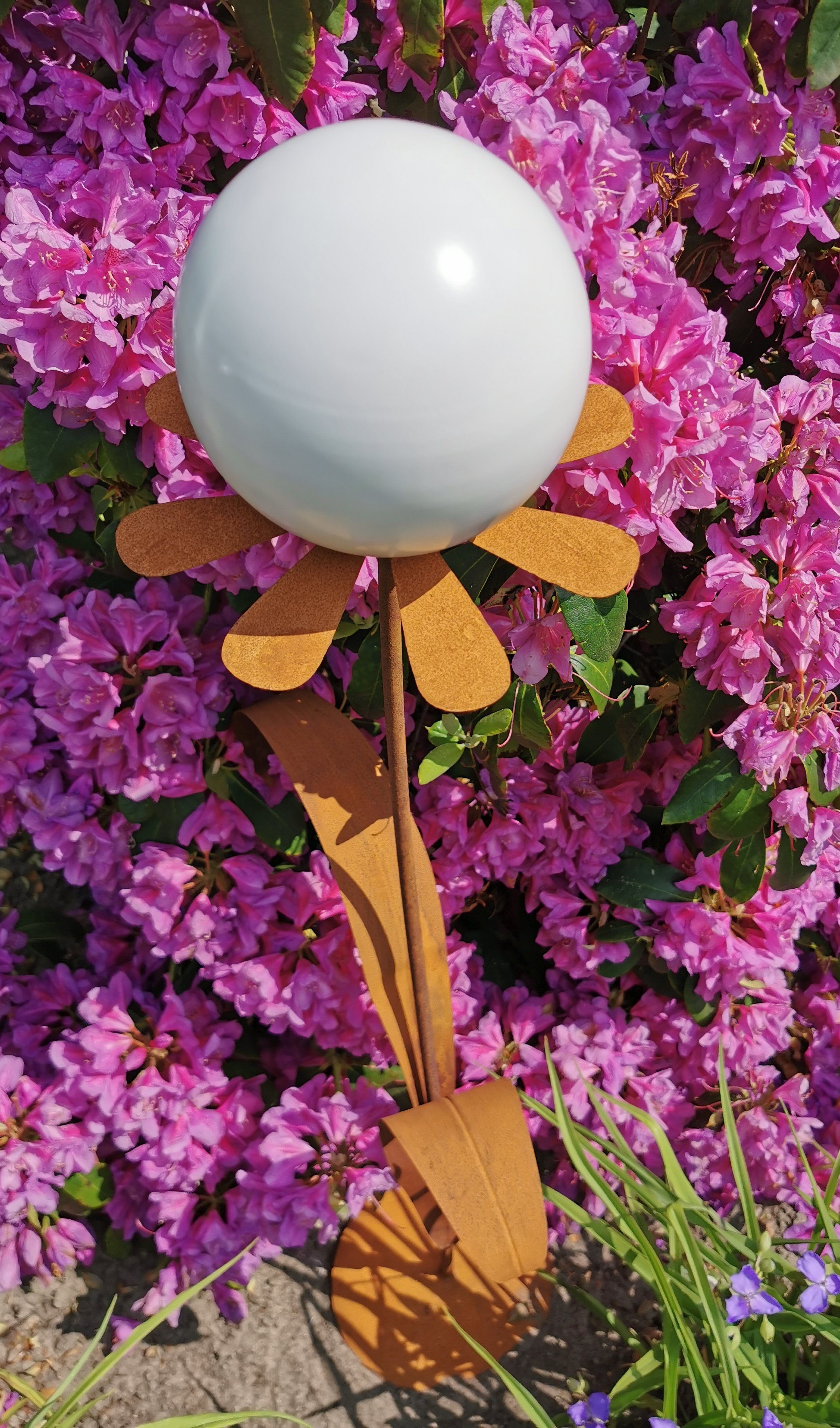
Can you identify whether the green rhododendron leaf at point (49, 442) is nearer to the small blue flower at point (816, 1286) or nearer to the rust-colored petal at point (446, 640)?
the rust-colored petal at point (446, 640)

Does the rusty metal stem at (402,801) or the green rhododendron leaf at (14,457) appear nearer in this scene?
the rusty metal stem at (402,801)

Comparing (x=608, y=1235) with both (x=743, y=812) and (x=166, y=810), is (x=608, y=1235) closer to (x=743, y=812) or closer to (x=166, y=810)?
(x=743, y=812)

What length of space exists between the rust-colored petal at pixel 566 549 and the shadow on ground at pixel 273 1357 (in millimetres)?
1089

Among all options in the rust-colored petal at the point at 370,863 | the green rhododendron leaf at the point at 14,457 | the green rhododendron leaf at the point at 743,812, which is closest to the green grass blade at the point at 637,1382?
the rust-colored petal at the point at 370,863

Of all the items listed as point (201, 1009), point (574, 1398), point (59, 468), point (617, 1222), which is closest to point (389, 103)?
point (59, 468)

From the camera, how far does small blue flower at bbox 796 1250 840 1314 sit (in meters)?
0.99

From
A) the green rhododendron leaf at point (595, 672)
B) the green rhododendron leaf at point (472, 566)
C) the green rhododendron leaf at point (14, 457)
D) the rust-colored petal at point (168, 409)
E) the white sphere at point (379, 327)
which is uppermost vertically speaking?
the white sphere at point (379, 327)

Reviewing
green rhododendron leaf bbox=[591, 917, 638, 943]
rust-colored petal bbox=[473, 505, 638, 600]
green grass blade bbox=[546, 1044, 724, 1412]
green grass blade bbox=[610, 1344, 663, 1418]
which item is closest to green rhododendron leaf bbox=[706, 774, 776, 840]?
green rhododendron leaf bbox=[591, 917, 638, 943]

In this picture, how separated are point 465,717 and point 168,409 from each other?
575 mm

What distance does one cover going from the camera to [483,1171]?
105 centimetres

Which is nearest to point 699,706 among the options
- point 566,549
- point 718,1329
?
point 566,549

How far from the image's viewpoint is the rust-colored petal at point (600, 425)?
820 mm

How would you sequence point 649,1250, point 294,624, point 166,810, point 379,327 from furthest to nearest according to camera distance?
point 166,810 → point 649,1250 → point 294,624 → point 379,327

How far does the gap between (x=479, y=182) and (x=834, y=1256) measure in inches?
46.1
